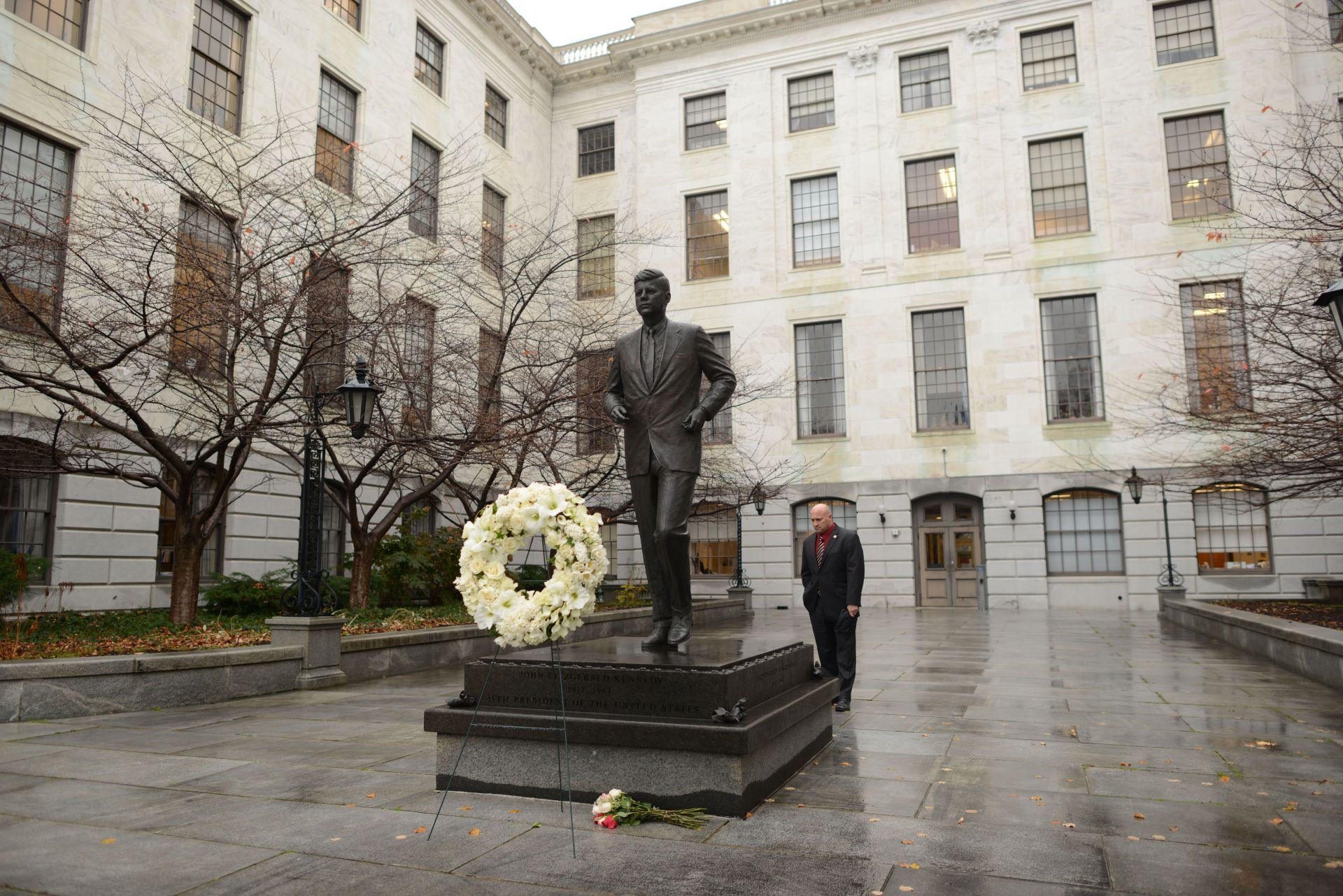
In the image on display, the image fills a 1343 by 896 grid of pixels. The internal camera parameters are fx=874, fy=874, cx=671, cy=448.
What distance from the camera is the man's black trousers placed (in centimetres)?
897

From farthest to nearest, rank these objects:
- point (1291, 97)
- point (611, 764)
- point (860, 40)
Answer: point (860, 40), point (1291, 97), point (611, 764)

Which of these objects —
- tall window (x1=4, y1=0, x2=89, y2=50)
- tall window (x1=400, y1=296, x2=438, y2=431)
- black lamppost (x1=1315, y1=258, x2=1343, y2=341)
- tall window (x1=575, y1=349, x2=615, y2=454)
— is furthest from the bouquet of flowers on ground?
tall window (x1=4, y1=0, x2=89, y2=50)

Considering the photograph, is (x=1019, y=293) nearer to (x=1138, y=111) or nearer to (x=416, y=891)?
(x=1138, y=111)

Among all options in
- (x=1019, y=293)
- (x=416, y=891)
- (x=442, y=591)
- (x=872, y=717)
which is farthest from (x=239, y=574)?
(x=1019, y=293)

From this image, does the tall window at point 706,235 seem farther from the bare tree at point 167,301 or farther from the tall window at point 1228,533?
the tall window at point 1228,533

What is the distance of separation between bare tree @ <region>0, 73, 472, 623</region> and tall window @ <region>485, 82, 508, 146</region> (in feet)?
48.0

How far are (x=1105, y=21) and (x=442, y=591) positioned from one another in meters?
28.4

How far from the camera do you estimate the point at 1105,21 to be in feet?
97.3

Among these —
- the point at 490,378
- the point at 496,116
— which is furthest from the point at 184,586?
the point at 496,116

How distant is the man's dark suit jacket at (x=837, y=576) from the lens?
8.93m

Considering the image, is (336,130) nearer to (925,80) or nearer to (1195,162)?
(925,80)

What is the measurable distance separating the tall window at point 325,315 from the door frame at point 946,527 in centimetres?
2118

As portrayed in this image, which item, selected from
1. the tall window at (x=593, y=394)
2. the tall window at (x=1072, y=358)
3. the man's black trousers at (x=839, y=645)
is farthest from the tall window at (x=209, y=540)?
the tall window at (x=1072, y=358)

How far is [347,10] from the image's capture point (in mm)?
26422
